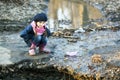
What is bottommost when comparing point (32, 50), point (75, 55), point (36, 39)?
point (75, 55)

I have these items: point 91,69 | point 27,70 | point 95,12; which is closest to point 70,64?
point 91,69

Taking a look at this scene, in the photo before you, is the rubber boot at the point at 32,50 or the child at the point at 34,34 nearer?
the child at the point at 34,34

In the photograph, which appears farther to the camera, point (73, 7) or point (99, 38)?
point (73, 7)

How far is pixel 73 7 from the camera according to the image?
18.3 meters

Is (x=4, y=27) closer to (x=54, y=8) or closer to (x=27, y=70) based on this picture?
(x=27, y=70)

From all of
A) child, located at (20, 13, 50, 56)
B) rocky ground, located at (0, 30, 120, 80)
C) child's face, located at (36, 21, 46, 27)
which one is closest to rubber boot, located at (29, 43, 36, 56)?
child, located at (20, 13, 50, 56)

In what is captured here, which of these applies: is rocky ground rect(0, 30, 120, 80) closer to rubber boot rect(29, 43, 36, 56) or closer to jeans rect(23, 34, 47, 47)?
rubber boot rect(29, 43, 36, 56)

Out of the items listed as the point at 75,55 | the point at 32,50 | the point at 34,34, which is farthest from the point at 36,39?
the point at 75,55

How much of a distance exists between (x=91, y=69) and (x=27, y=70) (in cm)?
142

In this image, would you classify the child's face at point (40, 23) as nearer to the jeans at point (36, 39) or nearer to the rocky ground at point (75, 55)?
the jeans at point (36, 39)

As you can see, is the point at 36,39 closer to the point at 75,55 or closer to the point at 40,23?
the point at 40,23

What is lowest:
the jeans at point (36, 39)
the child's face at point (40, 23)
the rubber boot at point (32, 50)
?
the rubber boot at point (32, 50)

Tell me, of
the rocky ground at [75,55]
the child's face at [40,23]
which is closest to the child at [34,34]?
the child's face at [40,23]

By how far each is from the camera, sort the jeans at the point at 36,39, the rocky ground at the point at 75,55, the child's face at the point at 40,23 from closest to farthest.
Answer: the rocky ground at the point at 75,55, the child's face at the point at 40,23, the jeans at the point at 36,39
